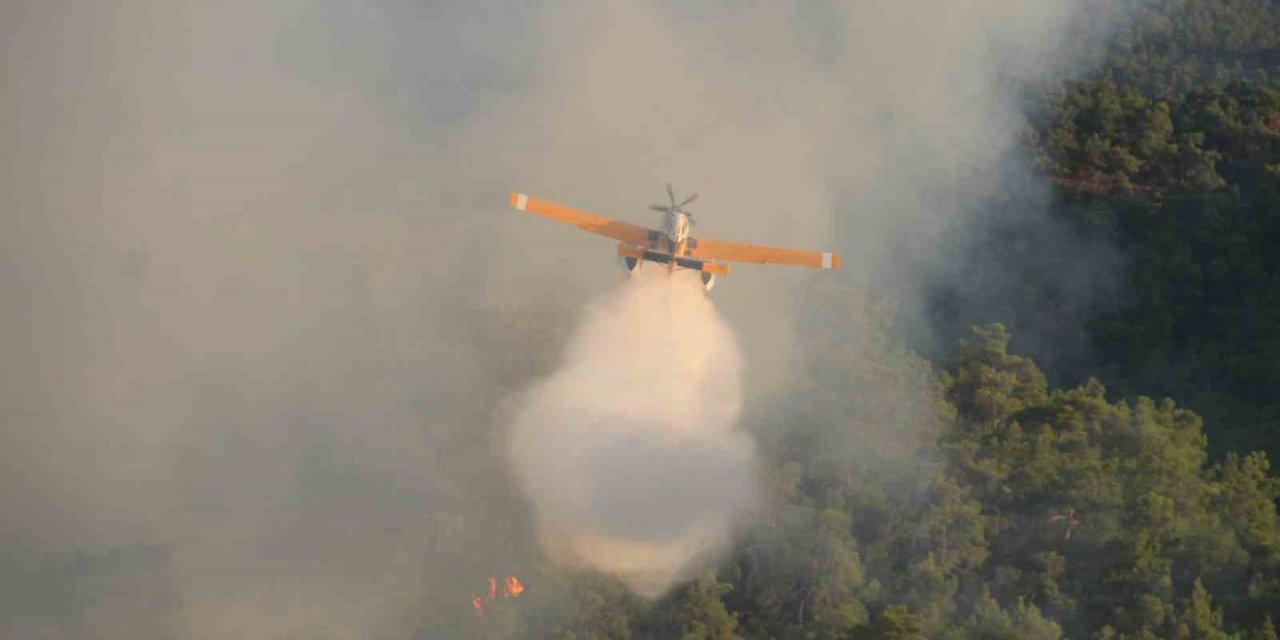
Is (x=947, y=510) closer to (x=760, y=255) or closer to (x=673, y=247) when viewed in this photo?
(x=760, y=255)

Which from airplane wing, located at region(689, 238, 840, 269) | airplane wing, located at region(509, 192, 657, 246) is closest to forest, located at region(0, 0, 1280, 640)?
airplane wing, located at region(689, 238, 840, 269)

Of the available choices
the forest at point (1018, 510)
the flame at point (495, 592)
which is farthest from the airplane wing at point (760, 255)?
the flame at point (495, 592)

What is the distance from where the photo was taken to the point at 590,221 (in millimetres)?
59281

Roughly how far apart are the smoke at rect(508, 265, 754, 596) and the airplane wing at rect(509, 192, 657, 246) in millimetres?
3933

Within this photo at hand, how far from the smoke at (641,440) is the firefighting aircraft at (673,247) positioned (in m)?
2.62

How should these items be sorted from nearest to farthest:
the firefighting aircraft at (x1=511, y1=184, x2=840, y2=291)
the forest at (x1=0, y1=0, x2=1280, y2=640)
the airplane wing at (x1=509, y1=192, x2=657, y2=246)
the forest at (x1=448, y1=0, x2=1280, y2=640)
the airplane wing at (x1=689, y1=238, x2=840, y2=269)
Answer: the forest at (x1=448, y1=0, x2=1280, y2=640)
the forest at (x1=0, y1=0, x2=1280, y2=640)
the firefighting aircraft at (x1=511, y1=184, x2=840, y2=291)
the airplane wing at (x1=509, y1=192, x2=657, y2=246)
the airplane wing at (x1=689, y1=238, x2=840, y2=269)

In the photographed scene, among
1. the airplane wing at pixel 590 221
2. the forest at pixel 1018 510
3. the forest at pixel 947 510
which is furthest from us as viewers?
the airplane wing at pixel 590 221

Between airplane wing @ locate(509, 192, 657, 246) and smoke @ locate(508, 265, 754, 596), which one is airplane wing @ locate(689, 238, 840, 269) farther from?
smoke @ locate(508, 265, 754, 596)

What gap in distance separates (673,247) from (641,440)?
20.9 feet

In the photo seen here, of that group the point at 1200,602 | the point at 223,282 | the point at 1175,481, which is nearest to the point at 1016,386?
the point at 1175,481

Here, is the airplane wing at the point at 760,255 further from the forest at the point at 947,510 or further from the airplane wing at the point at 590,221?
the forest at the point at 947,510

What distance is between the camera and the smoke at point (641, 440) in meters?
57.1

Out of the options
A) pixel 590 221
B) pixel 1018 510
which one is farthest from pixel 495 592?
pixel 1018 510

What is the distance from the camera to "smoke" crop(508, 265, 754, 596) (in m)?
57.1
